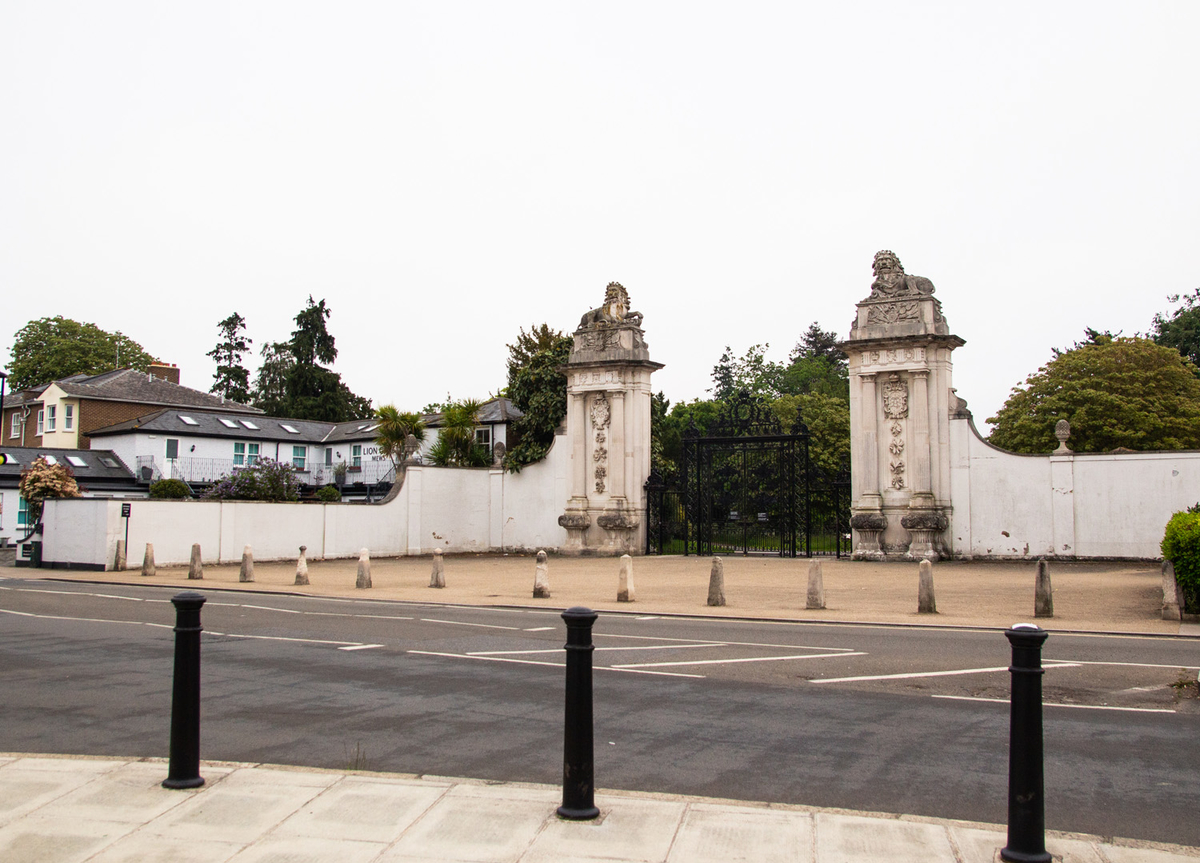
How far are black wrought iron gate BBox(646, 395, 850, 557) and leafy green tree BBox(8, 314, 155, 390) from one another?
5168 centimetres

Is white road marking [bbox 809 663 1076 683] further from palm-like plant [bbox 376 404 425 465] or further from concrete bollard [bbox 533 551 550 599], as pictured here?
palm-like plant [bbox 376 404 425 465]

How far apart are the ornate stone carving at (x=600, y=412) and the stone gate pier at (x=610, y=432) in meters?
0.03

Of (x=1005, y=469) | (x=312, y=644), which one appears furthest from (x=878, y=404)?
(x=312, y=644)

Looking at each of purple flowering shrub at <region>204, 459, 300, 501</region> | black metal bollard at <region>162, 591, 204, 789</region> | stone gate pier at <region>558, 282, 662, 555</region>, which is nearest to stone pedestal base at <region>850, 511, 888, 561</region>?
stone gate pier at <region>558, 282, 662, 555</region>

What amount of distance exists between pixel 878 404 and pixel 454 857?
2282cm

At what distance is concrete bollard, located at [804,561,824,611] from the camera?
15.3 m

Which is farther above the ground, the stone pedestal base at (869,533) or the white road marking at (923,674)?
the stone pedestal base at (869,533)

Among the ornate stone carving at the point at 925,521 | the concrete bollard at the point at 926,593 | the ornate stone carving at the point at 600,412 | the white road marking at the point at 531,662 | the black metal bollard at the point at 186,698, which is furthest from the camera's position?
the ornate stone carving at the point at 600,412

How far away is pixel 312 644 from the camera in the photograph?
37.9ft

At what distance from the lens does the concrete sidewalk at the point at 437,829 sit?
14.4 feet

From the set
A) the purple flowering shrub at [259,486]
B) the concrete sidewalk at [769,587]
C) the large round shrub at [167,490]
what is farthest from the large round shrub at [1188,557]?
the large round shrub at [167,490]

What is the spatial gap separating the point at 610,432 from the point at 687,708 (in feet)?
70.7

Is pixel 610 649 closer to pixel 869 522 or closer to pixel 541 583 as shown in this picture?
pixel 541 583

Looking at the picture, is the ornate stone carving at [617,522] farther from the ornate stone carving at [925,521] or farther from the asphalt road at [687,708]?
the asphalt road at [687,708]
